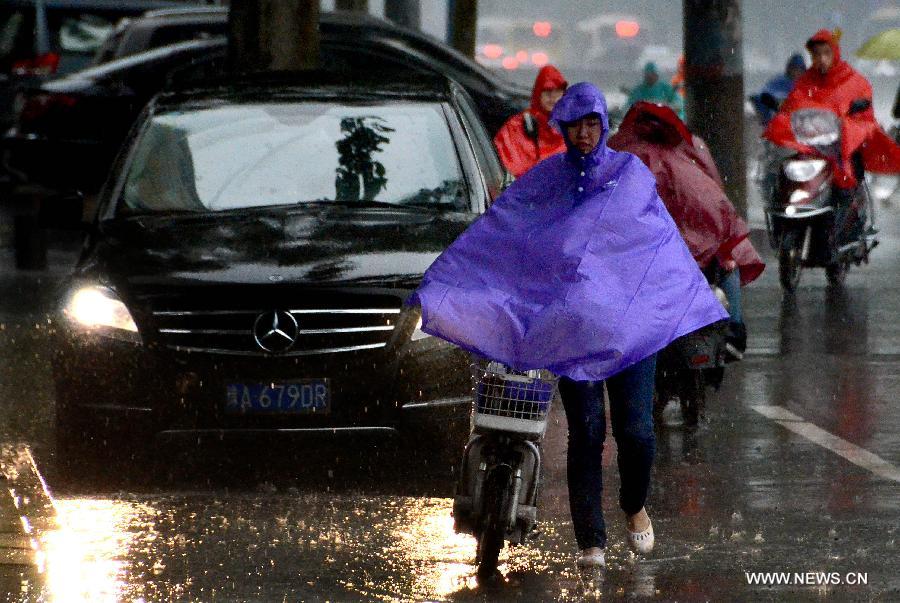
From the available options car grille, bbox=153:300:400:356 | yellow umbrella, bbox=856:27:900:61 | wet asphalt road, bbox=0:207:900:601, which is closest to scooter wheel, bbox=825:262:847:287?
wet asphalt road, bbox=0:207:900:601

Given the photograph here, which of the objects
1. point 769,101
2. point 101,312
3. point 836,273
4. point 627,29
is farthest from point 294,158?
point 627,29

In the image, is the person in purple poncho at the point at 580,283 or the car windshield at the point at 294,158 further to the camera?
the car windshield at the point at 294,158

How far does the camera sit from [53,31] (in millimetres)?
22812

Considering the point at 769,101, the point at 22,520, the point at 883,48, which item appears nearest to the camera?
the point at 22,520

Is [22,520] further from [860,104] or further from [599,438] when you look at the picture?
[860,104]

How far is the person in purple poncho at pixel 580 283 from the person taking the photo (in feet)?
19.6

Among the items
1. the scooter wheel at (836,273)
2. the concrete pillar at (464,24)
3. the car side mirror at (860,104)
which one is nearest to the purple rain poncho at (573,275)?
the car side mirror at (860,104)

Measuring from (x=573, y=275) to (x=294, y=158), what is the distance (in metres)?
3.06

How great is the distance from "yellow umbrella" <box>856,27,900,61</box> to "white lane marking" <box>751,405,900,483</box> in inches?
536

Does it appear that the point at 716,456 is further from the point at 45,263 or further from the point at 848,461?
the point at 45,263

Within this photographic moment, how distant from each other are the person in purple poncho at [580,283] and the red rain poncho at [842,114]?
7923 millimetres

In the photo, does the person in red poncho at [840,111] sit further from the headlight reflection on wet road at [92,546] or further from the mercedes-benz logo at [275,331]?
the headlight reflection on wet road at [92,546]

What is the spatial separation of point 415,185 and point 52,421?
7.00 ft

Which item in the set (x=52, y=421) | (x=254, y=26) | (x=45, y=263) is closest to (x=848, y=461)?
(x=52, y=421)
